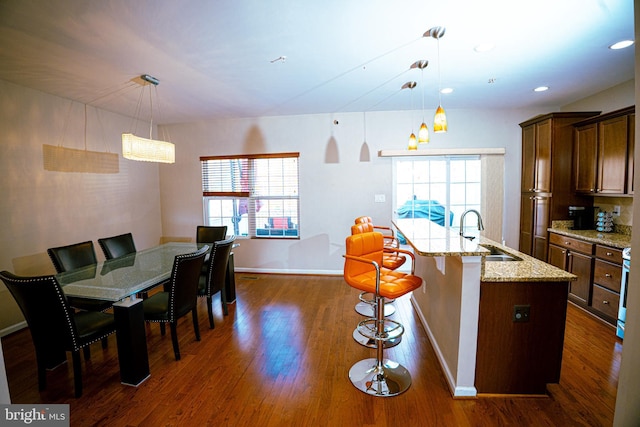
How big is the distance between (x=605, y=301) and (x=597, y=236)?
2.25ft

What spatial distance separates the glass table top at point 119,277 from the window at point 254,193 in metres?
1.79

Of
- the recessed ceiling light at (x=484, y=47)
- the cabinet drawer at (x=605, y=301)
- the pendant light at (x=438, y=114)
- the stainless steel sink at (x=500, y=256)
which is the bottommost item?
the cabinet drawer at (x=605, y=301)

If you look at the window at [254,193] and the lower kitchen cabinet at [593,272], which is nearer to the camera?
the lower kitchen cabinet at [593,272]

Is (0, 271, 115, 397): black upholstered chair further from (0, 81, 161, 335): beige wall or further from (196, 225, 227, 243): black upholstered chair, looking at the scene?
(196, 225, 227, 243): black upholstered chair

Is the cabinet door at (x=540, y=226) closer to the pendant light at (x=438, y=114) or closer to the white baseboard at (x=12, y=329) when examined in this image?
the pendant light at (x=438, y=114)

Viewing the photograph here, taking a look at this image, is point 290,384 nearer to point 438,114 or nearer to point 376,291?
point 376,291

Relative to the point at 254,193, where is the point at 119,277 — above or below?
below

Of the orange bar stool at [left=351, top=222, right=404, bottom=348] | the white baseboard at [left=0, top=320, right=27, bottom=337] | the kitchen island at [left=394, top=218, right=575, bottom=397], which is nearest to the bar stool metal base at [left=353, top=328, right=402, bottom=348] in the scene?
the orange bar stool at [left=351, top=222, right=404, bottom=348]

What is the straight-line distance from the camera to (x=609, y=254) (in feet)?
9.16

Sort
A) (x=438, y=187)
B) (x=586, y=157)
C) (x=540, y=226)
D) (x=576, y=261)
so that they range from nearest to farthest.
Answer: (x=576, y=261) → (x=586, y=157) → (x=540, y=226) → (x=438, y=187)

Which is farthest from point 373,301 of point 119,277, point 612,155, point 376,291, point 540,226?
point 612,155

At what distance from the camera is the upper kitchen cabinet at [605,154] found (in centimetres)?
291

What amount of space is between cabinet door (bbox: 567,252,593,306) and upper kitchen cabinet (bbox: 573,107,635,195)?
780 mm

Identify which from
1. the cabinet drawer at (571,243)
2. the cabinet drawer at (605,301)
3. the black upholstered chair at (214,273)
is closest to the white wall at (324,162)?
the cabinet drawer at (571,243)
